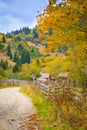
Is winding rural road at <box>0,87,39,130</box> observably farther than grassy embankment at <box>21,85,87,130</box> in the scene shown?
Yes

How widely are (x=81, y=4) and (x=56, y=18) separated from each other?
148 centimetres

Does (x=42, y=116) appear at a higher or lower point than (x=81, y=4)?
lower

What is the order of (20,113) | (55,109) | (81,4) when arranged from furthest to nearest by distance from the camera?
(20,113), (55,109), (81,4)

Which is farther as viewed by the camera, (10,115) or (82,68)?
(10,115)

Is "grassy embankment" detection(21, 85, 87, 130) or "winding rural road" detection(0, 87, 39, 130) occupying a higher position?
"grassy embankment" detection(21, 85, 87, 130)

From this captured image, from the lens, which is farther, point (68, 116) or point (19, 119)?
point (19, 119)

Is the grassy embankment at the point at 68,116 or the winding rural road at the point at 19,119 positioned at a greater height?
the grassy embankment at the point at 68,116

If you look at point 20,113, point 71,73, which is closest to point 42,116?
point 20,113

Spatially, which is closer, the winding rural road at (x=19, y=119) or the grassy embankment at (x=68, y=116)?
the grassy embankment at (x=68, y=116)

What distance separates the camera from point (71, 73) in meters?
14.2

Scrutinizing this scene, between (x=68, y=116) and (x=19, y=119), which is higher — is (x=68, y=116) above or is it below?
above

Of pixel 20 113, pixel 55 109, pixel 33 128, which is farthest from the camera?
pixel 20 113

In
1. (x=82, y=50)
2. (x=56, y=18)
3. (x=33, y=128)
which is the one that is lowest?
(x=33, y=128)

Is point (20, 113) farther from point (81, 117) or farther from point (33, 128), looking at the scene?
point (81, 117)
